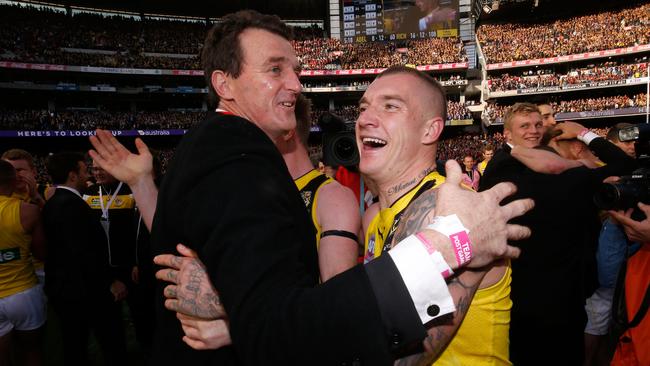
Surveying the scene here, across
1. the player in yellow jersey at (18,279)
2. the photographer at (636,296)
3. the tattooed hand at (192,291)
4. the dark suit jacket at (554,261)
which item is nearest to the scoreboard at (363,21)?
the player in yellow jersey at (18,279)

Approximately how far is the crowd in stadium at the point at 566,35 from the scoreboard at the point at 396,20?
29.2 ft

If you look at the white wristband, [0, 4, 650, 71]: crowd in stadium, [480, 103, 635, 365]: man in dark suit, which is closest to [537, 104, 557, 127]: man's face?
the white wristband

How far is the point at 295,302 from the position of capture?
0.92 meters

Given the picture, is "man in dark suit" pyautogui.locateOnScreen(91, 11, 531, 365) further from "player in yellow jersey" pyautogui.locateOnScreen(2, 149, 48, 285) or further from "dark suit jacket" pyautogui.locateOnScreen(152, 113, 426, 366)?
"player in yellow jersey" pyautogui.locateOnScreen(2, 149, 48, 285)

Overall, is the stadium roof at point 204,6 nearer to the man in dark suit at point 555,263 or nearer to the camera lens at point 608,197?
the man in dark suit at point 555,263

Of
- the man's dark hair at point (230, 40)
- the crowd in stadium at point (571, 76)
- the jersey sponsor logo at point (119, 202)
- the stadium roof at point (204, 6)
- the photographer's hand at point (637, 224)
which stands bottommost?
the jersey sponsor logo at point (119, 202)

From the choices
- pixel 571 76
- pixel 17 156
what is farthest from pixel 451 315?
pixel 571 76

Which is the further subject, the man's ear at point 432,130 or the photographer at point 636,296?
the photographer at point 636,296

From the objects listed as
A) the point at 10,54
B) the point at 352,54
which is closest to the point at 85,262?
the point at 10,54

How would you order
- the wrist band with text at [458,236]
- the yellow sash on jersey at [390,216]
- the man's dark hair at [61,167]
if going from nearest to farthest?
the wrist band with text at [458,236] < the yellow sash on jersey at [390,216] < the man's dark hair at [61,167]

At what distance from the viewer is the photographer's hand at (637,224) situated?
2510 millimetres

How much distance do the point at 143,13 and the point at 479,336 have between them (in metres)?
48.6

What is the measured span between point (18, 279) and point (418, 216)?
166 inches

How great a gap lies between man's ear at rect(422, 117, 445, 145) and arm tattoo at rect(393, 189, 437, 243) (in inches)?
24.6
